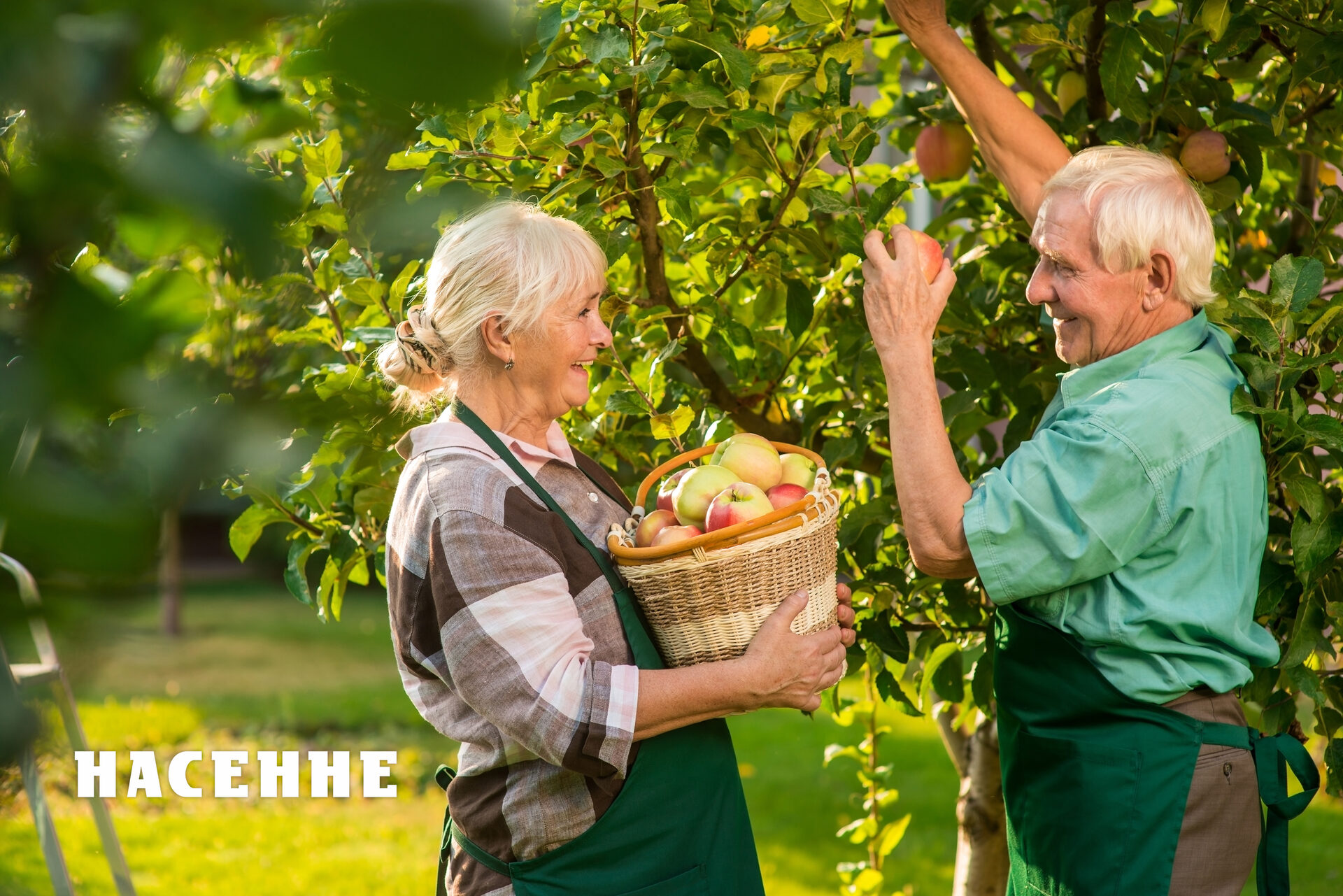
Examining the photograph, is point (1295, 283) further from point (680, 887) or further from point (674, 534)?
point (680, 887)

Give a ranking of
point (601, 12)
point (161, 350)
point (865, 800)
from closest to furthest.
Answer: point (161, 350), point (601, 12), point (865, 800)

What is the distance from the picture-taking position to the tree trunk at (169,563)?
0.36m

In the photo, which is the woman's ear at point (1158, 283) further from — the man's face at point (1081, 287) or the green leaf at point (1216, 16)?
the green leaf at point (1216, 16)

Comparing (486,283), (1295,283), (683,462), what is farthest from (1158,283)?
(486,283)

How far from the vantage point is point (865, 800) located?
3414 millimetres

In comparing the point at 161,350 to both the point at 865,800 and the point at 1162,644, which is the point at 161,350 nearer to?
the point at 1162,644

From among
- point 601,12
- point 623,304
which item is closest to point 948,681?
point 623,304

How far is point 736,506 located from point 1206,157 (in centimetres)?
120

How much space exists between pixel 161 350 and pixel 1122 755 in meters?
1.60

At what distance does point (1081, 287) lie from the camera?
5.71 feet

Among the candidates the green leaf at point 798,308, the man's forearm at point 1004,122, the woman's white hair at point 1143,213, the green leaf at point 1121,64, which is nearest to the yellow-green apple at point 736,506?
the woman's white hair at point 1143,213

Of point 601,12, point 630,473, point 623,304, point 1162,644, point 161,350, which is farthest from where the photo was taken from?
point 630,473

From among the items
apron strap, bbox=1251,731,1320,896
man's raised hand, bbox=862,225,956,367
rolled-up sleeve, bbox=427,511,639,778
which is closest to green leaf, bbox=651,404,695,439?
man's raised hand, bbox=862,225,956,367

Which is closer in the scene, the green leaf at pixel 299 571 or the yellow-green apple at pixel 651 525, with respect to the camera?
the yellow-green apple at pixel 651 525
